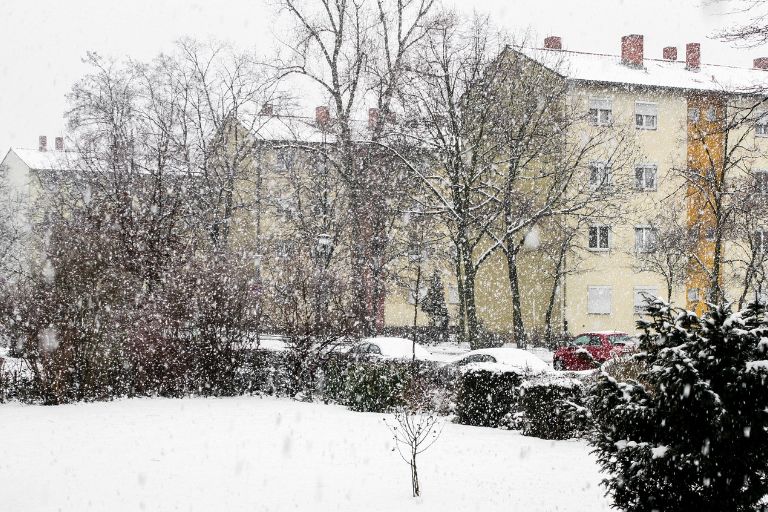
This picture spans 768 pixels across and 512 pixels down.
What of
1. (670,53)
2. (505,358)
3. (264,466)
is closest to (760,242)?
(670,53)

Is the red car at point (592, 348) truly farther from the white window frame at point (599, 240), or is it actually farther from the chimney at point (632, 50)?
the chimney at point (632, 50)

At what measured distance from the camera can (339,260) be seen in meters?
34.8

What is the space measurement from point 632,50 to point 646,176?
6816mm

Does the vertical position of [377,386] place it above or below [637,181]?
below

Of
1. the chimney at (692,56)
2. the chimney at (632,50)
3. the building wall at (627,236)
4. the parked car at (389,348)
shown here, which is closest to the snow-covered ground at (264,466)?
the parked car at (389,348)

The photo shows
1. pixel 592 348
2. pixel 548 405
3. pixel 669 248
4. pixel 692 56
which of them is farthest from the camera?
pixel 692 56

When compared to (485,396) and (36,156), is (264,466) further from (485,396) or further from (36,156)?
(36,156)

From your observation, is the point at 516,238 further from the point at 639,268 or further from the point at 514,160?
the point at 514,160

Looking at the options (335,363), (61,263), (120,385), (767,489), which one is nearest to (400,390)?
(335,363)

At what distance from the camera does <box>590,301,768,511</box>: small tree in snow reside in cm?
688

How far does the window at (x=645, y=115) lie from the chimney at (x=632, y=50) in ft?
9.12

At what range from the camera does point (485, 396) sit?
1617 cm

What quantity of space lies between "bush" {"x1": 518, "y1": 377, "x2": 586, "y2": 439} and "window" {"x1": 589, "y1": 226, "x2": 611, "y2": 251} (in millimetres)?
28364

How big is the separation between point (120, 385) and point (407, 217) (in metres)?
20.1
